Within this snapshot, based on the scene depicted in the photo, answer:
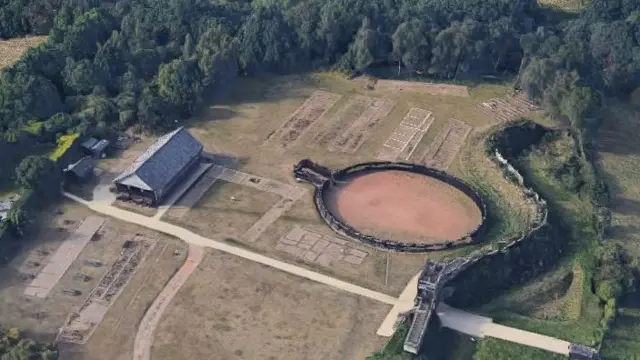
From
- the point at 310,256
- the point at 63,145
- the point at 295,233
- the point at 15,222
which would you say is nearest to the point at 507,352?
the point at 310,256

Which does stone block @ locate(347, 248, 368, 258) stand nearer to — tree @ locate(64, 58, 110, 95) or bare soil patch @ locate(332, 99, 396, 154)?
bare soil patch @ locate(332, 99, 396, 154)

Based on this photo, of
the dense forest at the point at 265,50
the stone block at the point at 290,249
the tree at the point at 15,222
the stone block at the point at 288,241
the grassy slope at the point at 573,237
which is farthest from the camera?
the dense forest at the point at 265,50

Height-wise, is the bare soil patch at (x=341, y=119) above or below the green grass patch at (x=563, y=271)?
above

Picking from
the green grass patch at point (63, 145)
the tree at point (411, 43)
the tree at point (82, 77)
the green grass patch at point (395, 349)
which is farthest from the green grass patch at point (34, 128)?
the green grass patch at point (395, 349)

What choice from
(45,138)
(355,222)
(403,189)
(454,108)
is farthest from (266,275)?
(454,108)

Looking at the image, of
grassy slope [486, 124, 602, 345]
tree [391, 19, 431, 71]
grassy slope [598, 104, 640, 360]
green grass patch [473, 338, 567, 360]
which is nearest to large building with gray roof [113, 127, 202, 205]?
tree [391, 19, 431, 71]

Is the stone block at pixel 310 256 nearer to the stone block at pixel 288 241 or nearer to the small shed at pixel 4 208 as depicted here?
the stone block at pixel 288 241
